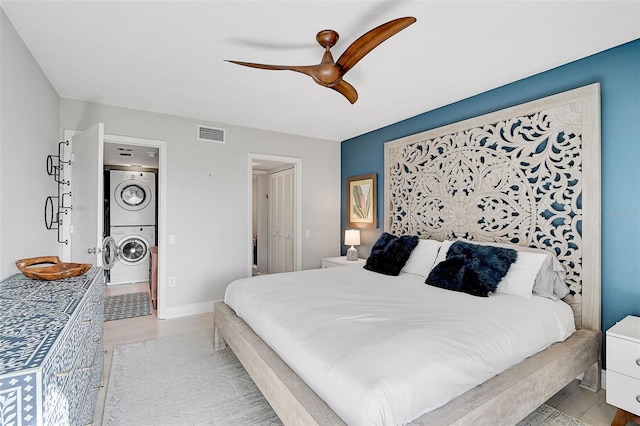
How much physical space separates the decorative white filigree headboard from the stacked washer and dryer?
5020mm

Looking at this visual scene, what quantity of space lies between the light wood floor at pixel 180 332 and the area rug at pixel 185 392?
0.07m

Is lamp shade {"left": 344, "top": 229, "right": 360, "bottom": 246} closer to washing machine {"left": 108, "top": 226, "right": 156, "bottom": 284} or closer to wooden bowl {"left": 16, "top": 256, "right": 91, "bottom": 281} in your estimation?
wooden bowl {"left": 16, "top": 256, "right": 91, "bottom": 281}

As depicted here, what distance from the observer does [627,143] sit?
2.21 metres

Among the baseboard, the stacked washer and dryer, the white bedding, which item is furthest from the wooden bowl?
the stacked washer and dryer

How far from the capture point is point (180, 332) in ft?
11.1

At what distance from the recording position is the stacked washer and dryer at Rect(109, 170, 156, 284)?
5.76 metres

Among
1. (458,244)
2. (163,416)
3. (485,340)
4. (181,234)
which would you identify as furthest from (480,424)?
(181,234)

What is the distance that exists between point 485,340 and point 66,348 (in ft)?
6.32

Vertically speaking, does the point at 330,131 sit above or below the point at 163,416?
above

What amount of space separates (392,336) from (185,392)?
1.64 metres

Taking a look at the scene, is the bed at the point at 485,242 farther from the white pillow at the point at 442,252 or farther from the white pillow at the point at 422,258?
the white pillow at the point at 442,252

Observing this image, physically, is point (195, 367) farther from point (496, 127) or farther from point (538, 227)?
point (496, 127)

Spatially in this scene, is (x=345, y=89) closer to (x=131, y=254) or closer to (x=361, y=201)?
(x=361, y=201)

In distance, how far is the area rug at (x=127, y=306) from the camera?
3.97 m
